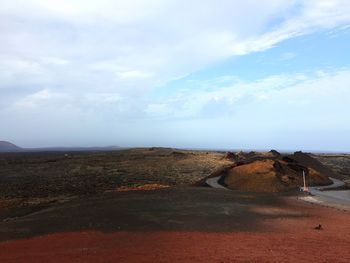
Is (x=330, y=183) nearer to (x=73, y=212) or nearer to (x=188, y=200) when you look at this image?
(x=188, y=200)

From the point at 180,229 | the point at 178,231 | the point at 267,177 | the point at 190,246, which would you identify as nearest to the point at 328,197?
the point at 267,177

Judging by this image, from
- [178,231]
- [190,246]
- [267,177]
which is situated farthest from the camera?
[267,177]

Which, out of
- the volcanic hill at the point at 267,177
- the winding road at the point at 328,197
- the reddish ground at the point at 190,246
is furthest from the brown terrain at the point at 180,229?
the volcanic hill at the point at 267,177

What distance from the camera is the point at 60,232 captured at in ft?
51.9

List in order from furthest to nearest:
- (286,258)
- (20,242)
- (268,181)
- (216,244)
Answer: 1. (268,181)
2. (20,242)
3. (216,244)
4. (286,258)

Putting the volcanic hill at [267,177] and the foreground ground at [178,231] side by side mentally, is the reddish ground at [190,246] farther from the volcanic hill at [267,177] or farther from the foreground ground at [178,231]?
the volcanic hill at [267,177]

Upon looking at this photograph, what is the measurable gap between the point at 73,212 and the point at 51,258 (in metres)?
7.36

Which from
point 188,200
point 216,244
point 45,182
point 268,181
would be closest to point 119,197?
point 188,200

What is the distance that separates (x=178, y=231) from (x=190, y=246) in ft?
7.92

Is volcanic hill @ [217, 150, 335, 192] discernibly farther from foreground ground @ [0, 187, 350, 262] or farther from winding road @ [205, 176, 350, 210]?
Result: foreground ground @ [0, 187, 350, 262]

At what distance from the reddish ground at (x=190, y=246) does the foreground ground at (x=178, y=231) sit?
26 mm

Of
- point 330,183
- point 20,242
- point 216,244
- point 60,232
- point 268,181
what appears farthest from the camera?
point 330,183

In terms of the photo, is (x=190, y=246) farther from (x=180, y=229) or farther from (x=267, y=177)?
(x=267, y=177)

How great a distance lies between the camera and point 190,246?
43.8 ft
